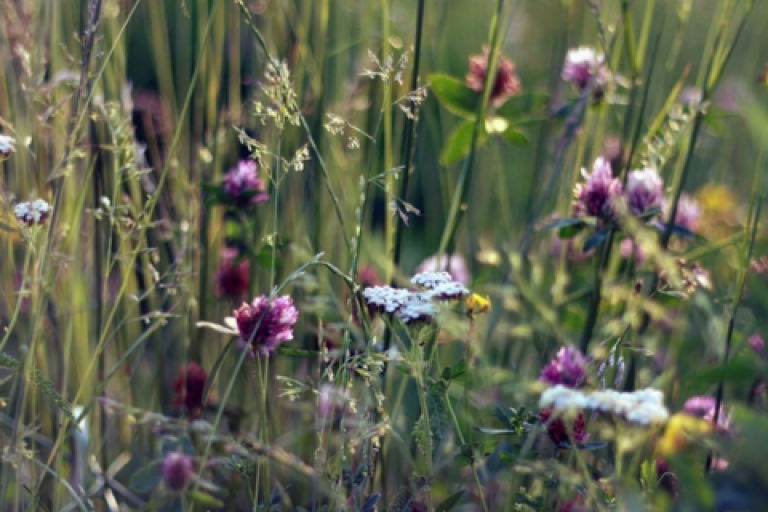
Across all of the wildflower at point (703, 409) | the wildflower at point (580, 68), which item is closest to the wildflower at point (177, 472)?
the wildflower at point (703, 409)

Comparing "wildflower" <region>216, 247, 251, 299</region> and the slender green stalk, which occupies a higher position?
the slender green stalk

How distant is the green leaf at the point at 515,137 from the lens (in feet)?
4.12

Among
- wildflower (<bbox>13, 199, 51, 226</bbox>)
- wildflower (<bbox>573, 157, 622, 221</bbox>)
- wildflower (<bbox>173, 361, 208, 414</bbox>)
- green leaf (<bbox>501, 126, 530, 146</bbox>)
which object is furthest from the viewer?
green leaf (<bbox>501, 126, 530, 146</bbox>)

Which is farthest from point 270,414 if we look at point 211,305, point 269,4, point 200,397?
point 269,4

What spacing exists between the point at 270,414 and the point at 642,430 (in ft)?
1.74

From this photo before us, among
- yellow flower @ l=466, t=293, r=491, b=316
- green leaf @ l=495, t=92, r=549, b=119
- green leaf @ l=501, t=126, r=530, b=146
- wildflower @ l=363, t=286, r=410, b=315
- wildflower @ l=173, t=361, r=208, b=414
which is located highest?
green leaf @ l=495, t=92, r=549, b=119

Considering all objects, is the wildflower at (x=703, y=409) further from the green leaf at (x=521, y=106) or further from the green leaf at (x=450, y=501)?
A: the green leaf at (x=521, y=106)

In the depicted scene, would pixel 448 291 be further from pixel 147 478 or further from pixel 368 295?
pixel 147 478

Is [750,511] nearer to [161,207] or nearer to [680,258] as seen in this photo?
[680,258]

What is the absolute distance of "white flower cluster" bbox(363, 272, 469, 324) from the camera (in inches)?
32.1

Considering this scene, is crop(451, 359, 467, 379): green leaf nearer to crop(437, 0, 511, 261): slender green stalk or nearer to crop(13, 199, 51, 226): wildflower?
crop(437, 0, 511, 261): slender green stalk

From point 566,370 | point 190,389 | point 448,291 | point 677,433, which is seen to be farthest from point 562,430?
point 190,389

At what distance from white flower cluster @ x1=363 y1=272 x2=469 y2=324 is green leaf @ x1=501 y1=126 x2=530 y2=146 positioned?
418 mm

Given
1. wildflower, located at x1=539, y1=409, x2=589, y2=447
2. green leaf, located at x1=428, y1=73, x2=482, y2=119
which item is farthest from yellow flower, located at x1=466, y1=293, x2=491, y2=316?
green leaf, located at x1=428, y1=73, x2=482, y2=119
